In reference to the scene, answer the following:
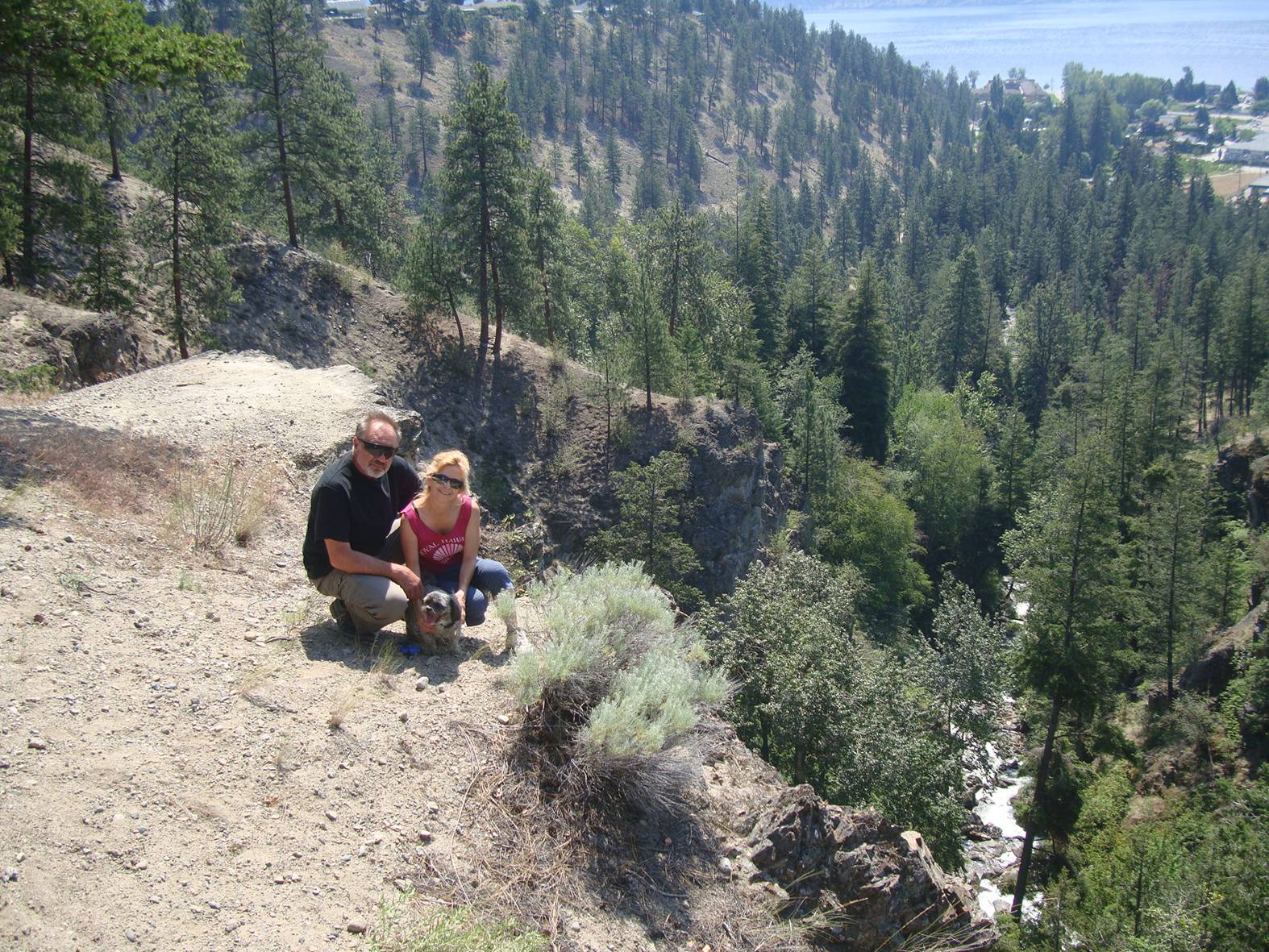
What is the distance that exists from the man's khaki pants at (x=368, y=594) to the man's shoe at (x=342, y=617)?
16cm

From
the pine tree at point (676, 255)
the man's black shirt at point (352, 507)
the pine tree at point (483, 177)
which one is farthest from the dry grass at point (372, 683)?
the pine tree at point (676, 255)

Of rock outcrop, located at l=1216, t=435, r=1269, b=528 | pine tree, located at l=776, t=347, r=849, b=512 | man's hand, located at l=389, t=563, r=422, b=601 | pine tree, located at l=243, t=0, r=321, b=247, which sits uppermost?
pine tree, located at l=243, t=0, r=321, b=247

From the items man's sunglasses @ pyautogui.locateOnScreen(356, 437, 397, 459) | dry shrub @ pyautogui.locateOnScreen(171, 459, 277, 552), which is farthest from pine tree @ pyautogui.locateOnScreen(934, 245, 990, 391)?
man's sunglasses @ pyautogui.locateOnScreen(356, 437, 397, 459)

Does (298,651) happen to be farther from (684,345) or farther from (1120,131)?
(1120,131)

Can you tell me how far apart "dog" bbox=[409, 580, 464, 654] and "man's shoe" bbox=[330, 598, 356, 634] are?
0.55 metres

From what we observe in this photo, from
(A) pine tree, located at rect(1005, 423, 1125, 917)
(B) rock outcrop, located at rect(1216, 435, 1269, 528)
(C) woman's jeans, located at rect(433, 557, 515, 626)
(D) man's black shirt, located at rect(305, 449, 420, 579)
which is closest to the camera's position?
(D) man's black shirt, located at rect(305, 449, 420, 579)

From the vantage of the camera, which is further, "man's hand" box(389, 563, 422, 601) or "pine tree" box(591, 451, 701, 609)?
"pine tree" box(591, 451, 701, 609)

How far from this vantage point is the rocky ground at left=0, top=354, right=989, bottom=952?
4.32m

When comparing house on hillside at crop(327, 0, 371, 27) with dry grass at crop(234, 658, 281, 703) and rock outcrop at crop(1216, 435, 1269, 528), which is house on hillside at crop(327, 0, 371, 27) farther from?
dry grass at crop(234, 658, 281, 703)

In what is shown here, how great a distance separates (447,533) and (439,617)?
75 cm

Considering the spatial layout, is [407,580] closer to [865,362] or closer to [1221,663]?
[1221,663]

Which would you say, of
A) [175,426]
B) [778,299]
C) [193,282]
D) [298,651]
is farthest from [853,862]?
[778,299]

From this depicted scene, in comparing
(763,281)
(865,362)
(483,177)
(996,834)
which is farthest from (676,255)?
(996,834)

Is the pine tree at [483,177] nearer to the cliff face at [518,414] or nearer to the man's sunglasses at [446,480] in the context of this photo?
the cliff face at [518,414]
